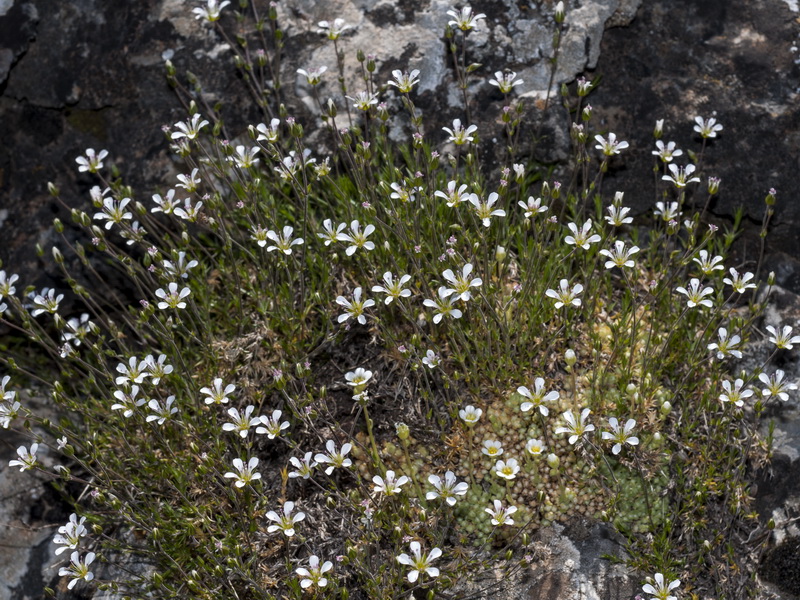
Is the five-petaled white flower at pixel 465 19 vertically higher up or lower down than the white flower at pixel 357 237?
higher up

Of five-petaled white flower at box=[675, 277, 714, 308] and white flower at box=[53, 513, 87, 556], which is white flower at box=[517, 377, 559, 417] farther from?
white flower at box=[53, 513, 87, 556]

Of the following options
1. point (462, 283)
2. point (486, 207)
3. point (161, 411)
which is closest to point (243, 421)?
point (161, 411)

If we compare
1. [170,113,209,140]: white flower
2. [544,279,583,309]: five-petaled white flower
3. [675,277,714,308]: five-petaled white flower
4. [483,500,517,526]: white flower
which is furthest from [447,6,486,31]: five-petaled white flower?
[483,500,517,526]: white flower

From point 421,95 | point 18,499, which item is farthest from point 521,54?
point 18,499

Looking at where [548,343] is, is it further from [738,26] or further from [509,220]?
[738,26]

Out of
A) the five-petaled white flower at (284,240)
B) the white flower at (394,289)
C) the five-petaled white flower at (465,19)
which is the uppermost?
the five-petaled white flower at (465,19)

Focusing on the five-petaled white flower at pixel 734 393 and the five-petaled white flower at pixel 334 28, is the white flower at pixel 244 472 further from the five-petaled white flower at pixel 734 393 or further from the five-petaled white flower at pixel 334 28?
the five-petaled white flower at pixel 334 28

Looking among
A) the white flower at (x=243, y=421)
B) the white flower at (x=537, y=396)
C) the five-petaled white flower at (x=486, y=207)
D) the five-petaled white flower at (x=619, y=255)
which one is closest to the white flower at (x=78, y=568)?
the white flower at (x=243, y=421)

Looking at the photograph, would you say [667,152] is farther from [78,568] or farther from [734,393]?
[78,568]
